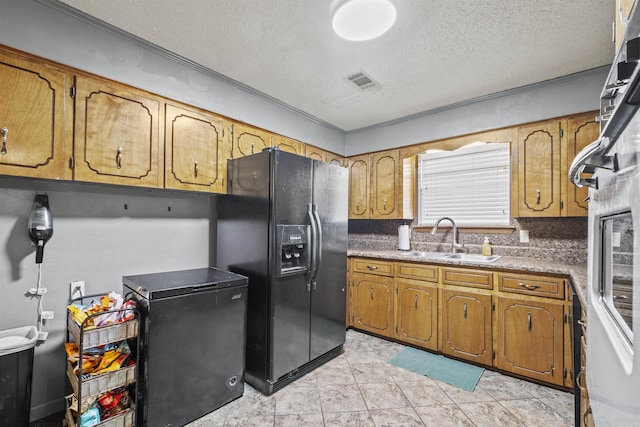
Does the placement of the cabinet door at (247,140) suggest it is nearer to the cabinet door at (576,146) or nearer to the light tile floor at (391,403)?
Answer: the light tile floor at (391,403)

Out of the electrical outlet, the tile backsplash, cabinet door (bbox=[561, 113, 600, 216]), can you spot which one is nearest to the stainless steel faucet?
the tile backsplash

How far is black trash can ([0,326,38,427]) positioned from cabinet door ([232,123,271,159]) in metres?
1.88

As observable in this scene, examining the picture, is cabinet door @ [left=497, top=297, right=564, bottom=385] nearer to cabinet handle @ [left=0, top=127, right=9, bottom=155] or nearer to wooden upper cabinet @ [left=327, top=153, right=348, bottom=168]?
wooden upper cabinet @ [left=327, top=153, right=348, bottom=168]

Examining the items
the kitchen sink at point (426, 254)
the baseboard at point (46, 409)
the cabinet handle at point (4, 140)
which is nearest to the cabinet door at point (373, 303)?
the kitchen sink at point (426, 254)

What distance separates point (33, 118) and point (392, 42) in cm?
233

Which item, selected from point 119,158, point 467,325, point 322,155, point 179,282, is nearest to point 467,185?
point 467,325

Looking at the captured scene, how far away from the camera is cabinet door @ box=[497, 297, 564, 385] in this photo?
223cm

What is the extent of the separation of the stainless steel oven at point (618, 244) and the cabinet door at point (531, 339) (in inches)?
63.3

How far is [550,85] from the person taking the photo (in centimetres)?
267

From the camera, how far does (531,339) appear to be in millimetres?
2336

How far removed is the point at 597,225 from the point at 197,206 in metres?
2.69

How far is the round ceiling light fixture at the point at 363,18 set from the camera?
1732mm

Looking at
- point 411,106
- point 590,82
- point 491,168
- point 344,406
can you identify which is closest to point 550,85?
point 590,82

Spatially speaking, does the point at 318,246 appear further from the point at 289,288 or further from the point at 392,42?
the point at 392,42
